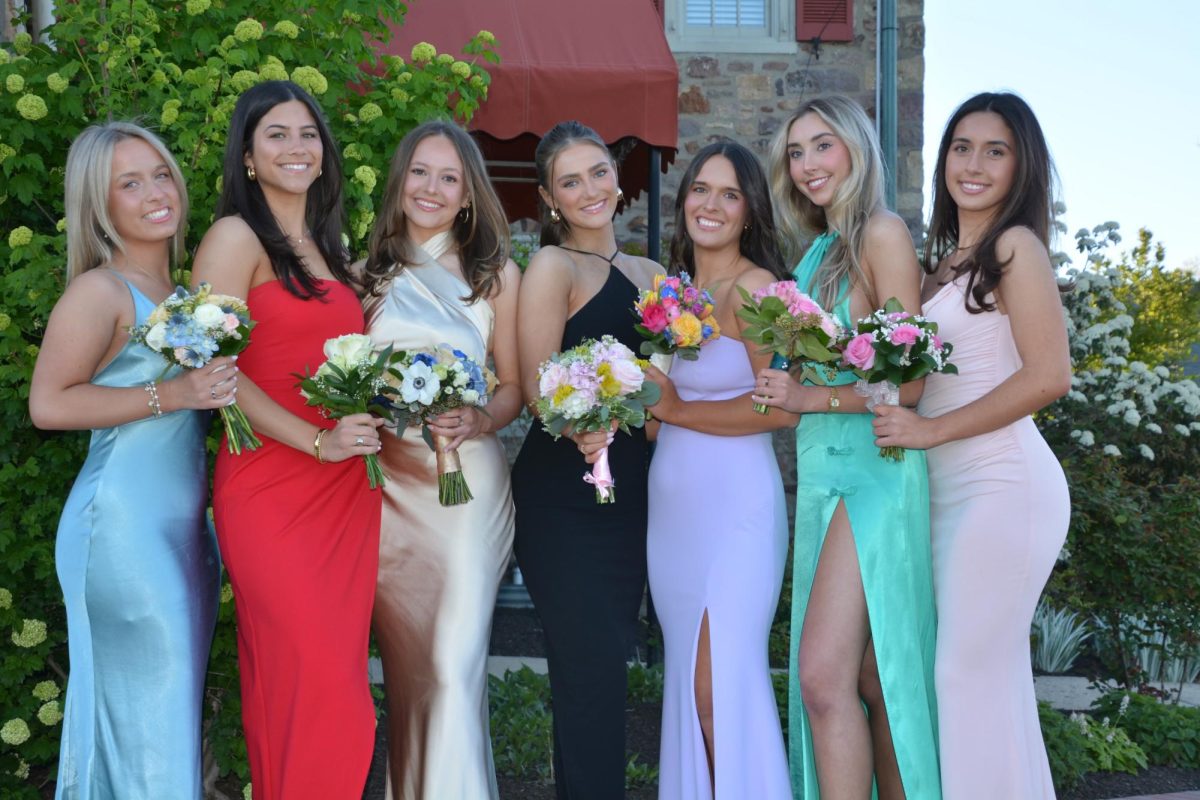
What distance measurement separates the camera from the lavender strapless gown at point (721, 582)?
148 inches

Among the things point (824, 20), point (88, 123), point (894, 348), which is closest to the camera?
point (894, 348)

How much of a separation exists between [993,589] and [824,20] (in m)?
8.28

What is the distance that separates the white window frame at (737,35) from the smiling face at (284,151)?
7.31 metres

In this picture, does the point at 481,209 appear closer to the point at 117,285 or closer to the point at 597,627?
the point at 117,285

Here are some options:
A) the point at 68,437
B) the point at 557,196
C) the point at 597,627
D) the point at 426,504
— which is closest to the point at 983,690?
the point at 597,627

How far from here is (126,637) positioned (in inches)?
138

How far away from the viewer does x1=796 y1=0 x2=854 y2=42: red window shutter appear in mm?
10609

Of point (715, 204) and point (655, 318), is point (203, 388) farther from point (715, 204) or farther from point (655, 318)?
point (715, 204)

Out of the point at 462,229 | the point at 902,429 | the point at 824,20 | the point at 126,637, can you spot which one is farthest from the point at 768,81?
the point at 126,637

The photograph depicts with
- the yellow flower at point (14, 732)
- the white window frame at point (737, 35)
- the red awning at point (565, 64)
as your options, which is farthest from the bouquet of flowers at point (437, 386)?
the white window frame at point (737, 35)

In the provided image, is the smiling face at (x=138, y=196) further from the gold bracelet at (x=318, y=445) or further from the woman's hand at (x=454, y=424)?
the woman's hand at (x=454, y=424)

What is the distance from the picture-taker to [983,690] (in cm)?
359

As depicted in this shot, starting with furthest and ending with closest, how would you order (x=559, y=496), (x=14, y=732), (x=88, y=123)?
1. (x=88, y=123)
2. (x=14, y=732)
3. (x=559, y=496)

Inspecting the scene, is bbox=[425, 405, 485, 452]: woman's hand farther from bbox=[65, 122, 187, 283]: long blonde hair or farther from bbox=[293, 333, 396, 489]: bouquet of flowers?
bbox=[65, 122, 187, 283]: long blonde hair
